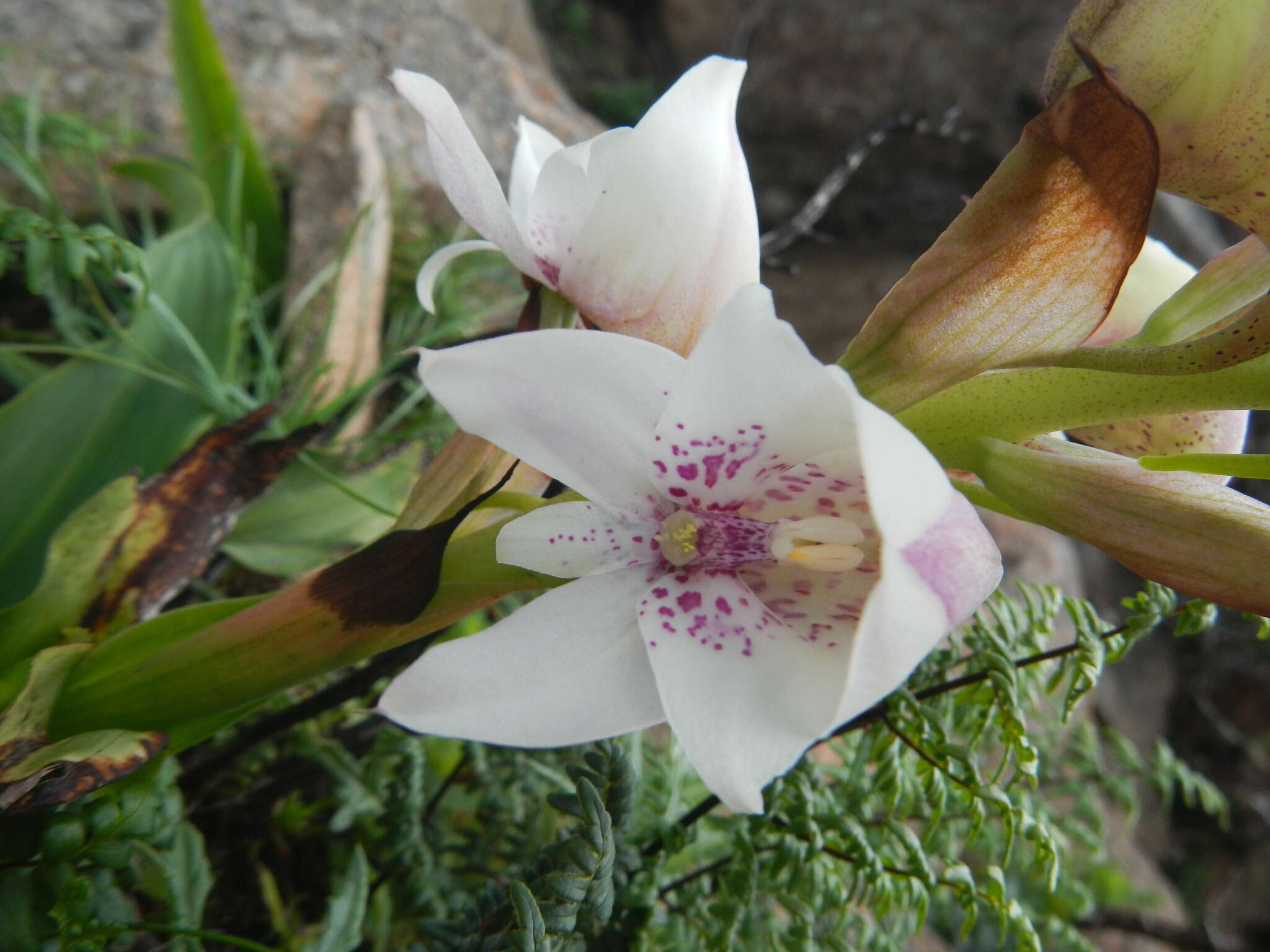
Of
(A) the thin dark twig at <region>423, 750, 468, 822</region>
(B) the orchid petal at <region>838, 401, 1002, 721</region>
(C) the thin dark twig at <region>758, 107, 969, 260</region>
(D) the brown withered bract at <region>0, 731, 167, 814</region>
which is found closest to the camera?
(B) the orchid petal at <region>838, 401, 1002, 721</region>

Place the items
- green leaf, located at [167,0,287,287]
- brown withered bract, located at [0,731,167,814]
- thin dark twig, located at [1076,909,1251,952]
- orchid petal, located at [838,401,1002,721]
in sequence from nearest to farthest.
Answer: orchid petal, located at [838,401,1002,721] → brown withered bract, located at [0,731,167,814] → thin dark twig, located at [1076,909,1251,952] → green leaf, located at [167,0,287,287]

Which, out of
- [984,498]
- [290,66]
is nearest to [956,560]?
[984,498]

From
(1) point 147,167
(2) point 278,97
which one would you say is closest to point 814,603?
(1) point 147,167

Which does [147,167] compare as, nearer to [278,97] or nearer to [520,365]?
[278,97]

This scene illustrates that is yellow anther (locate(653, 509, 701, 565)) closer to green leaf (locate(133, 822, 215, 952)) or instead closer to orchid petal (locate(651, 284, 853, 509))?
orchid petal (locate(651, 284, 853, 509))

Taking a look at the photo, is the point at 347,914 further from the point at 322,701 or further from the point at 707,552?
the point at 707,552

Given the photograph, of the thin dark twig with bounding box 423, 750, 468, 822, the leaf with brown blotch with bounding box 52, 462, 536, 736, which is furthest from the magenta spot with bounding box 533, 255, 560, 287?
the thin dark twig with bounding box 423, 750, 468, 822
